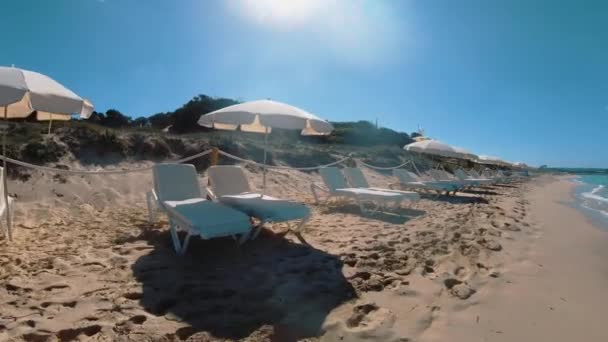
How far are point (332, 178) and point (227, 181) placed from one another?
3063 millimetres

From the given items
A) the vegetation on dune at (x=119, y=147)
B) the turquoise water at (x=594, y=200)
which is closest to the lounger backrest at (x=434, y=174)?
the vegetation on dune at (x=119, y=147)

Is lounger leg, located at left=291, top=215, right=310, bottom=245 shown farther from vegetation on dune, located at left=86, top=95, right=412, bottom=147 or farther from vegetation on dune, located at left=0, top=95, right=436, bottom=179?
vegetation on dune, located at left=86, top=95, right=412, bottom=147

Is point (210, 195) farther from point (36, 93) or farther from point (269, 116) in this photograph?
point (36, 93)

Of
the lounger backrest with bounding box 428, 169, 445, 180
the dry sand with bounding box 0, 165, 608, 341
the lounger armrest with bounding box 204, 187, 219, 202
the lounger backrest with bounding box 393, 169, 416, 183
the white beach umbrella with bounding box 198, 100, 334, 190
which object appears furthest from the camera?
the lounger backrest with bounding box 428, 169, 445, 180

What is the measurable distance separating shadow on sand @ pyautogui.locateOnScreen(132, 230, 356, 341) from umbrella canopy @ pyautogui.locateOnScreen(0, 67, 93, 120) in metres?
1.76

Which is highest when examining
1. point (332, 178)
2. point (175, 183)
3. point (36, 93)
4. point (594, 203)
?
point (36, 93)

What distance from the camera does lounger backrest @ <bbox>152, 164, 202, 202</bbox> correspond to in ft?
16.3

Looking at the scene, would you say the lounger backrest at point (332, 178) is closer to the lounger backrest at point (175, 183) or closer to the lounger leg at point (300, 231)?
the lounger leg at point (300, 231)

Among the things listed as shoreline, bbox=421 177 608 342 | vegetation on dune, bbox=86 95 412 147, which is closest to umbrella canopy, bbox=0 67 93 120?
shoreline, bbox=421 177 608 342

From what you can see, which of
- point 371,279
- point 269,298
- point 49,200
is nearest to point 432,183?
point 371,279

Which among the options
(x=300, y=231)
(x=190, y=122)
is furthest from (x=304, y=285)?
(x=190, y=122)

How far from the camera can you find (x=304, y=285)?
125 inches

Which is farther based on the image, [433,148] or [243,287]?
[433,148]

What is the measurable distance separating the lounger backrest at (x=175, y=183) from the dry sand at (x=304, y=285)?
0.60 meters
